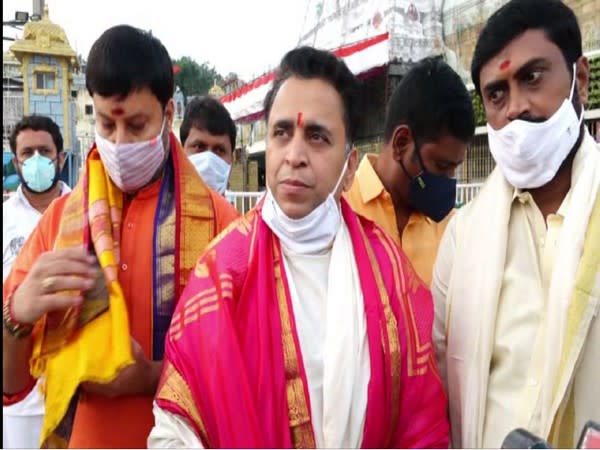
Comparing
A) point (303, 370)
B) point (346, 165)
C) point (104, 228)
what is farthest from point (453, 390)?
point (104, 228)

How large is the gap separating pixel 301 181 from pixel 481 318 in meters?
0.64

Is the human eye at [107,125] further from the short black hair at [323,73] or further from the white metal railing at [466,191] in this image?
the white metal railing at [466,191]

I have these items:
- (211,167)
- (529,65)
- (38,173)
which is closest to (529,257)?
(529,65)

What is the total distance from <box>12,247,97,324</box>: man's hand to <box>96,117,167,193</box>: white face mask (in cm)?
36

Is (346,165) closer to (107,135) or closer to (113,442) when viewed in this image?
(107,135)

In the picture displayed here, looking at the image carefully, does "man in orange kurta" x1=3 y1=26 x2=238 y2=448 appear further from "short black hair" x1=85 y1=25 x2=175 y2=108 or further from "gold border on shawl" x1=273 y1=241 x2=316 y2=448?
"gold border on shawl" x1=273 y1=241 x2=316 y2=448

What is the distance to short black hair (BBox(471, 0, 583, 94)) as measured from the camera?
1.72 meters

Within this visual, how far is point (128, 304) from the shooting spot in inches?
70.6

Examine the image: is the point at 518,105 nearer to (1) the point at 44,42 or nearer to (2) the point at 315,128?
(2) the point at 315,128

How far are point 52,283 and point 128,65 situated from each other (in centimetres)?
70

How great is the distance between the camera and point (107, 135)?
6.02 feet

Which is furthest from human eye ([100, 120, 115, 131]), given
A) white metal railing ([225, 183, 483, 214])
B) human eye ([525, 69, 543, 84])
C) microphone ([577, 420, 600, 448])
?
white metal railing ([225, 183, 483, 214])

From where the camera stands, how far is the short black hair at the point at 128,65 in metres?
1.79

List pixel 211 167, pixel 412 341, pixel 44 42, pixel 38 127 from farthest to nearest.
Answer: pixel 44 42 < pixel 38 127 < pixel 211 167 < pixel 412 341
